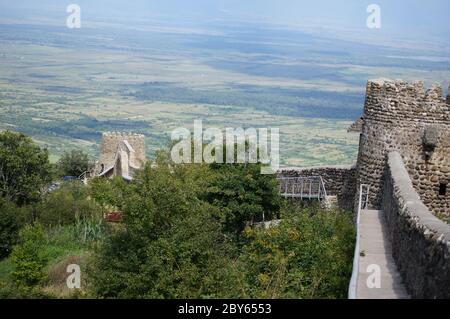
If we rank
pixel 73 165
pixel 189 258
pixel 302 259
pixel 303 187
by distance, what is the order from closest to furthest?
pixel 189 258 → pixel 302 259 → pixel 303 187 → pixel 73 165

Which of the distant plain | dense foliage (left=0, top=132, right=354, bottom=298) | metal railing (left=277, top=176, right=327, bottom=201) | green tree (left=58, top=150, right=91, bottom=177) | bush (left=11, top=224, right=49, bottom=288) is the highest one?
dense foliage (left=0, top=132, right=354, bottom=298)

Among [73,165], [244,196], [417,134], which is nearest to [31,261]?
[244,196]

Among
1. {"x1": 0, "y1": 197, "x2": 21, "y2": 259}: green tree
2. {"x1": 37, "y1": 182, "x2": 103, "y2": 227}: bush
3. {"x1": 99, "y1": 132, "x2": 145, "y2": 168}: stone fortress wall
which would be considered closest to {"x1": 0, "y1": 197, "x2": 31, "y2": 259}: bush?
{"x1": 0, "y1": 197, "x2": 21, "y2": 259}: green tree

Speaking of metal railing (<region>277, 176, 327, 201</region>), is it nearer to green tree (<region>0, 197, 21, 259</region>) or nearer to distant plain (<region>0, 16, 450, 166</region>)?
green tree (<region>0, 197, 21, 259</region>)

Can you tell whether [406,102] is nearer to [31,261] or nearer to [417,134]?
[417,134]

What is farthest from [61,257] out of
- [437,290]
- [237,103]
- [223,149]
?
[237,103]

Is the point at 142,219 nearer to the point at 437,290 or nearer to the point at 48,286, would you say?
the point at 48,286
